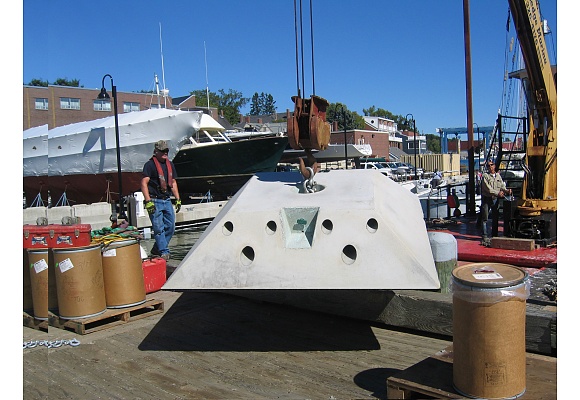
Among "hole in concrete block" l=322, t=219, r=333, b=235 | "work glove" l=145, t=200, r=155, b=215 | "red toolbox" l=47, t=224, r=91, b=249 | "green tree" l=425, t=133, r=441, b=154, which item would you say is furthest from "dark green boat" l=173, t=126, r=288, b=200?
"green tree" l=425, t=133, r=441, b=154

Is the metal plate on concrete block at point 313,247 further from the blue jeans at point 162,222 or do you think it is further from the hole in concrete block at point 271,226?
the blue jeans at point 162,222

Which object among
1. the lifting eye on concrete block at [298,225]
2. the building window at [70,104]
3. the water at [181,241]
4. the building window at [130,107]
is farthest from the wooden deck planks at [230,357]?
the building window at [130,107]

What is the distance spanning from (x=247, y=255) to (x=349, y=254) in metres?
0.86

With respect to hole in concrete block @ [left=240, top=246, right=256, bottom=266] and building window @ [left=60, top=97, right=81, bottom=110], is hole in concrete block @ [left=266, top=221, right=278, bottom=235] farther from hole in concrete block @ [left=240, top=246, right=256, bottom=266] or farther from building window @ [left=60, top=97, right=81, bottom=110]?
building window @ [left=60, top=97, right=81, bottom=110]

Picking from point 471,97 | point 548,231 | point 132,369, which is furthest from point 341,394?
point 471,97

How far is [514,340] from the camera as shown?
3096 mm

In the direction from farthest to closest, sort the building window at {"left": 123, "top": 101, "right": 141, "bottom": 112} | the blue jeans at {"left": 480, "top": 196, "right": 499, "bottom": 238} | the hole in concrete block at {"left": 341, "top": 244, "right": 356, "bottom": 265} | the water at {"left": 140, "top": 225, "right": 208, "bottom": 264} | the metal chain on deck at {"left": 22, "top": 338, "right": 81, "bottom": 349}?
1. the building window at {"left": 123, "top": 101, "right": 141, "bottom": 112}
2. the water at {"left": 140, "top": 225, "right": 208, "bottom": 264}
3. the blue jeans at {"left": 480, "top": 196, "right": 499, "bottom": 238}
4. the metal chain on deck at {"left": 22, "top": 338, "right": 81, "bottom": 349}
5. the hole in concrete block at {"left": 341, "top": 244, "right": 356, "bottom": 265}

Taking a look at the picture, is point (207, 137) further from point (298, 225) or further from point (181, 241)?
point (298, 225)

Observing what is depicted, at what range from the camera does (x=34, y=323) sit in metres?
5.50

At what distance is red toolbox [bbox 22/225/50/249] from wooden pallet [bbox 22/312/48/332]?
713mm

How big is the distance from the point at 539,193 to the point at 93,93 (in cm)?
2360

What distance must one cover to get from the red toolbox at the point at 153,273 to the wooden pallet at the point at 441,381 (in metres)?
3.93

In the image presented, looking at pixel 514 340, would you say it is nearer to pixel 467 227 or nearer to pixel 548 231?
pixel 548 231

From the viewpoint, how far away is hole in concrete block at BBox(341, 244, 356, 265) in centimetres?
423
